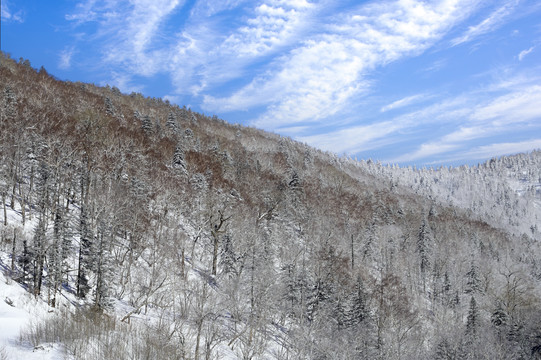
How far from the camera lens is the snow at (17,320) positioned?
8914mm

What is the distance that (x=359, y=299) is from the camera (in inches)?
1519

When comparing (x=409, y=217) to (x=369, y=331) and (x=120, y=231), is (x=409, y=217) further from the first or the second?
(x=120, y=231)

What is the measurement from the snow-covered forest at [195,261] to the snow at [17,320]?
11cm

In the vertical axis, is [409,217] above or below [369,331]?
above

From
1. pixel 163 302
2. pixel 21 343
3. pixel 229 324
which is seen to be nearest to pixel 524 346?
pixel 229 324

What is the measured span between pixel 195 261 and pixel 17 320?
2645 centimetres

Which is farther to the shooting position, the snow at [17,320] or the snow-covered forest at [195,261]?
the snow-covered forest at [195,261]

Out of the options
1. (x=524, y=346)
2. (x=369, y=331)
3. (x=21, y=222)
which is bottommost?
(x=524, y=346)

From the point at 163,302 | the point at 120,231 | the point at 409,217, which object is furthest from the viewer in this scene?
the point at 409,217

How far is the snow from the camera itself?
29.2 feet

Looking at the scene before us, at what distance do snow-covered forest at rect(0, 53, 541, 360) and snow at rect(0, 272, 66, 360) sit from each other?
0.35ft

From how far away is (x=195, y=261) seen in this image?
38281mm

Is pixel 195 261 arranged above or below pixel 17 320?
below

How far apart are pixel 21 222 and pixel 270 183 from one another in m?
54.0
